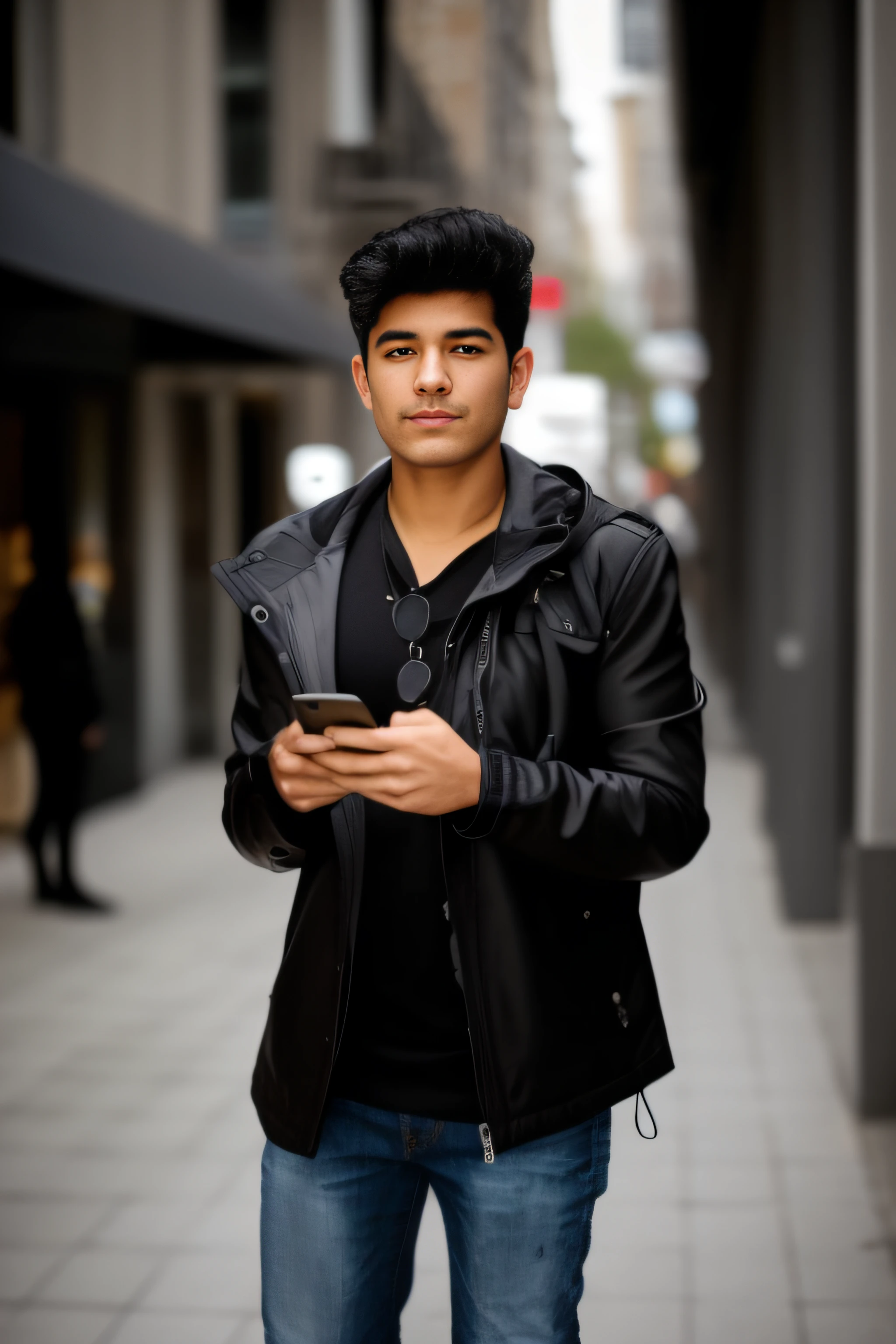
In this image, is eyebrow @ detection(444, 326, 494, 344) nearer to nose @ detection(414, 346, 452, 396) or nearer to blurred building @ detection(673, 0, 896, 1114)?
nose @ detection(414, 346, 452, 396)

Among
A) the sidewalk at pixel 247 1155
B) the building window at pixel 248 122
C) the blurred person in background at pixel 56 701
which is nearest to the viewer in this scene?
the sidewalk at pixel 247 1155

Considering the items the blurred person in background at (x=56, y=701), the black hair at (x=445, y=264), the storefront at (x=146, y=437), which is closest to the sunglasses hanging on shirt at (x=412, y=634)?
the black hair at (x=445, y=264)

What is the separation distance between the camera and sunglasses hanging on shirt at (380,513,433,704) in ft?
6.31

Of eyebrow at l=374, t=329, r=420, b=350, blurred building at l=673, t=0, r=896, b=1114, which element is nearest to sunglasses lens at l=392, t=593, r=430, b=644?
eyebrow at l=374, t=329, r=420, b=350

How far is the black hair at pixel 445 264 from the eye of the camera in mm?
1885

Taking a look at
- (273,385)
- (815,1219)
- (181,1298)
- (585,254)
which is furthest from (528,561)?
(585,254)

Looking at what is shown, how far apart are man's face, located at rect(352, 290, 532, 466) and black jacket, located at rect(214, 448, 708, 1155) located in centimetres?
13

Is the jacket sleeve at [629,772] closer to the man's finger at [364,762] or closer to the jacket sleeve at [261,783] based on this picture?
the man's finger at [364,762]

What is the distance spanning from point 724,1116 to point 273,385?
32.5ft

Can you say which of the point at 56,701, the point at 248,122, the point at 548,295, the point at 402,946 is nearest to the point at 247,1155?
the point at 402,946

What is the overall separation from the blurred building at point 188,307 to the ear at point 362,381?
195 inches

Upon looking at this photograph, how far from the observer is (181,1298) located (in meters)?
3.73

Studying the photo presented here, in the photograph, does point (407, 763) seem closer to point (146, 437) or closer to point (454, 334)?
point (454, 334)

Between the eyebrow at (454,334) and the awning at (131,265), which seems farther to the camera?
the awning at (131,265)
